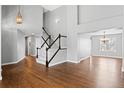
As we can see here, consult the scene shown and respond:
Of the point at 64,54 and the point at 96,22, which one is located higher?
the point at 96,22

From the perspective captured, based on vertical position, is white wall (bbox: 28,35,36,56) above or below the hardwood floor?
above

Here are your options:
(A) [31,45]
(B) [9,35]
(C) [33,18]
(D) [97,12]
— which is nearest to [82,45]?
(D) [97,12]

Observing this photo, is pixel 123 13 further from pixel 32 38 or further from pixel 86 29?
pixel 32 38

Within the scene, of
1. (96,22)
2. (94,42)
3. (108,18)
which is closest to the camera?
(108,18)

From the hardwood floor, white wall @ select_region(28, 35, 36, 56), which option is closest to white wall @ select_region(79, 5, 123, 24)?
the hardwood floor

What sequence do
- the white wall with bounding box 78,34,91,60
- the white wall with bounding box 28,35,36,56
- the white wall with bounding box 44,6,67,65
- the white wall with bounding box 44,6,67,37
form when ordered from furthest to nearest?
the white wall with bounding box 28,35,36,56
the white wall with bounding box 44,6,67,37
the white wall with bounding box 78,34,91,60
the white wall with bounding box 44,6,67,65

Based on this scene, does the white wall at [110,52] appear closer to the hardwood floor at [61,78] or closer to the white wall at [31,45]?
the hardwood floor at [61,78]

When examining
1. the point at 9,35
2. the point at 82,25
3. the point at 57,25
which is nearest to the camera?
the point at 9,35

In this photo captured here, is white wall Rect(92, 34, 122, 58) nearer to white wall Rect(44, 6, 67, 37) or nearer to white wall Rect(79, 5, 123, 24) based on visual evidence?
white wall Rect(44, 6, 67, 37)

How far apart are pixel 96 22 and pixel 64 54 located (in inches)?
95.7

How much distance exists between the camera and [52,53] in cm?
546

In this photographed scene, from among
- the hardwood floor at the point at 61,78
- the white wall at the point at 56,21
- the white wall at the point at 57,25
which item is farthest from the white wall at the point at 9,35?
the white wall at the point at 56,21

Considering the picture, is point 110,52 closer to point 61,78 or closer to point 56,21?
point 56,21
